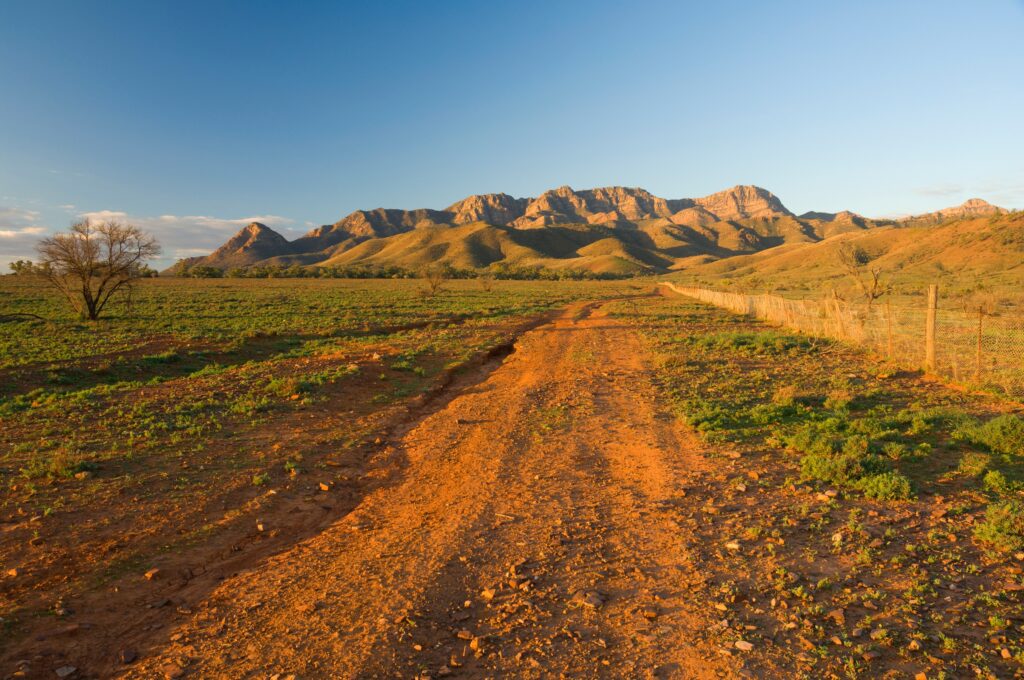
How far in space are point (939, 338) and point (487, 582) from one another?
18594 mm

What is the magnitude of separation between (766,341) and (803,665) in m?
15.8

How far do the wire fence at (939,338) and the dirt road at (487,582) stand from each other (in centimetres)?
799

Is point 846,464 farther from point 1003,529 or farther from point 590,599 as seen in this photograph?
point 590,599

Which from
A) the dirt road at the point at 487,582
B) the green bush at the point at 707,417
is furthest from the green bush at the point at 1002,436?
the dirt road at the point at 487,582

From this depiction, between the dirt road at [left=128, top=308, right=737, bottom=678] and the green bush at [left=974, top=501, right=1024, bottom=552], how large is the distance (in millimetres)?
2843

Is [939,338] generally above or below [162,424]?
below

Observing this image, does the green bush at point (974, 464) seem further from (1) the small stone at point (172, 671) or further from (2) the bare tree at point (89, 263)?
(2) the bare tree at point (89, 263)

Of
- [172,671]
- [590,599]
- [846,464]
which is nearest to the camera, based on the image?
[172,671]

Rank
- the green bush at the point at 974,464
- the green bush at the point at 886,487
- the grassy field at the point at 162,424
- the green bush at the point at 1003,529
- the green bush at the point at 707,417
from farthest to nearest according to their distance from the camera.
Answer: the green bush at the point at 707,417
the green bush at the point at 974,464
the green bush at the point at 886,487
the grassy field at the point at 162,424
the green bush at the point at 1003,529

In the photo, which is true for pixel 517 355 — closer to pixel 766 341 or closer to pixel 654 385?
pixel 654 385

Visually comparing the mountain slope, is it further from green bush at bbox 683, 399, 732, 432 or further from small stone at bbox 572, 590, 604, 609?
small stone at bbox 572, 590, 604, 609

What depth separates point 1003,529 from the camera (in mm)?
5238

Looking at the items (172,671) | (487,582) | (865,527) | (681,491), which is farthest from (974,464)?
(172,671)

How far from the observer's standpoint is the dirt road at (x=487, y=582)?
3.92 m
